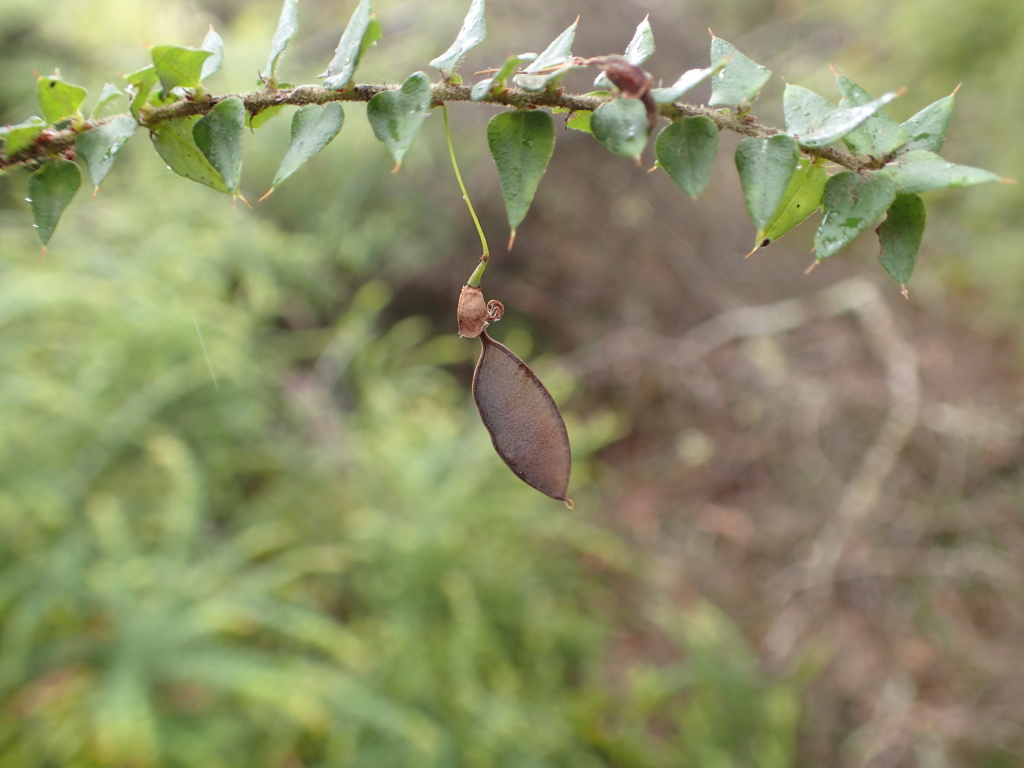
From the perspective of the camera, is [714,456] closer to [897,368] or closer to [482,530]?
[897,368]

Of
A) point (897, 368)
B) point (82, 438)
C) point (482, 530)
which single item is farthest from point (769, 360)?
point (82, 438)

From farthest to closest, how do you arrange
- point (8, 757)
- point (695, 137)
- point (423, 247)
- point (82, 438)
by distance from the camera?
point (423, 247) → point (82, 438) → point (8, 757) → point (695, 137)

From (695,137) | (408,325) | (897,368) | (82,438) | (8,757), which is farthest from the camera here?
(408,325)

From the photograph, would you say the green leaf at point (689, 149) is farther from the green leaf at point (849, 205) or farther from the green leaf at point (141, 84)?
the green leaf at point (141, 84)

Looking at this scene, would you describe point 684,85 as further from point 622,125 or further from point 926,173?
point 926,173

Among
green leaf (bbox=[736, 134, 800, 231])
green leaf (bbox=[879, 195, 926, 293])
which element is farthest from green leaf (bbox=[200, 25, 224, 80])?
green leaf (bbox=[879, 195, 926, 293])

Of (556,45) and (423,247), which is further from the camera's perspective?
(423,247)
